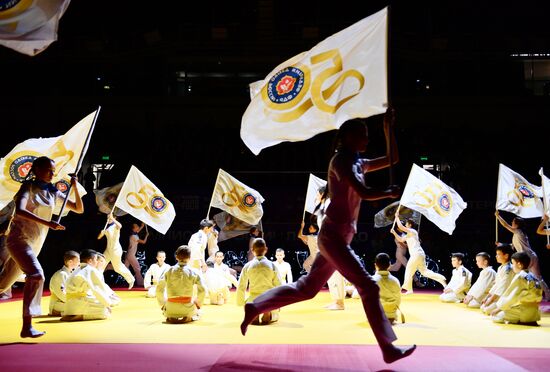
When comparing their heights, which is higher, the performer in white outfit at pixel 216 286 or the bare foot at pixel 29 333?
the bare foot at pixel 29 333

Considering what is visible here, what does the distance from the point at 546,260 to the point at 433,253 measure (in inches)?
133

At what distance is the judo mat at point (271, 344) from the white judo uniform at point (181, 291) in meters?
0.27

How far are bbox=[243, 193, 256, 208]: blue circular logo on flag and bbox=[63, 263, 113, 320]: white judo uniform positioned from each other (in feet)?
18.4

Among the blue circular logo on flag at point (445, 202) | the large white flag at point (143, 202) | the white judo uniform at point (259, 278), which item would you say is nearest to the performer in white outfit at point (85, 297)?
the white judo uniform at point (259, 278)

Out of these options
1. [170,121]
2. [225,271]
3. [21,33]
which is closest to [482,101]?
[170,121]

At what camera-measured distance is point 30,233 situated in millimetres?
5137

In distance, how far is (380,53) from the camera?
5.04 m

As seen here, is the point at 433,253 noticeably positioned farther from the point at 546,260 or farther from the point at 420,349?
the point at 420,349

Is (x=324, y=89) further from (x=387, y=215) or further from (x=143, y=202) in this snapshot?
(x=387, y=215)

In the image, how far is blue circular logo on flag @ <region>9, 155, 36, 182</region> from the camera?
7.65 m

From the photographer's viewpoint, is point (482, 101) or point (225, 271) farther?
point (482, 101)

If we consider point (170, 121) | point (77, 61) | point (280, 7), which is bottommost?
point (170, 121)

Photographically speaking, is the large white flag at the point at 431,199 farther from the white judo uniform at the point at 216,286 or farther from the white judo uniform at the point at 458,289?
the white judo uniform at the point at 216,286

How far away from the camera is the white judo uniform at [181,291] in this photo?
7.04 meters
